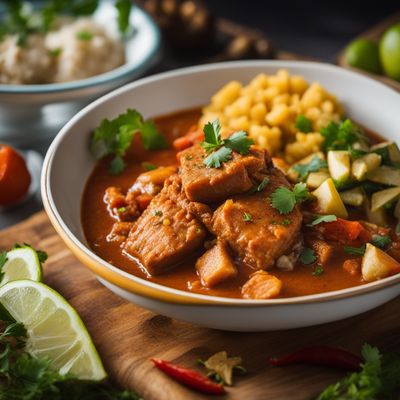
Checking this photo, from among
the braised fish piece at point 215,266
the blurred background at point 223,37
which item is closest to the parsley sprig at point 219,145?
the braised fish piece at point 215,266

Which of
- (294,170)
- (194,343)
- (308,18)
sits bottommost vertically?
(194,343)

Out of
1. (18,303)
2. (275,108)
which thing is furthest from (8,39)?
(18,303)

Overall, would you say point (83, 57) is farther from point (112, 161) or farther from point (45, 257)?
point (45, 257)

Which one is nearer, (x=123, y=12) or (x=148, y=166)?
(x=148, y=166)

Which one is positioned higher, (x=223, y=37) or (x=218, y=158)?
(x=218, y=158)

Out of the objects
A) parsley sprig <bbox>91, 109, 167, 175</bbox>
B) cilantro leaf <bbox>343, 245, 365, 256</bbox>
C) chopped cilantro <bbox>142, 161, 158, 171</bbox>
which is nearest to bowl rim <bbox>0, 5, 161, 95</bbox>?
parsley sprig <bbox>91, 109, 167, 175</bbox>

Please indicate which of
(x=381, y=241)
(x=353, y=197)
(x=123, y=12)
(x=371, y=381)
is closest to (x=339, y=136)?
(x=353, y=197)

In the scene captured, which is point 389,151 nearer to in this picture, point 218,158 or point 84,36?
point 218,158

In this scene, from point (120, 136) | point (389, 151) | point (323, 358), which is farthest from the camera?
point (120, 136)
